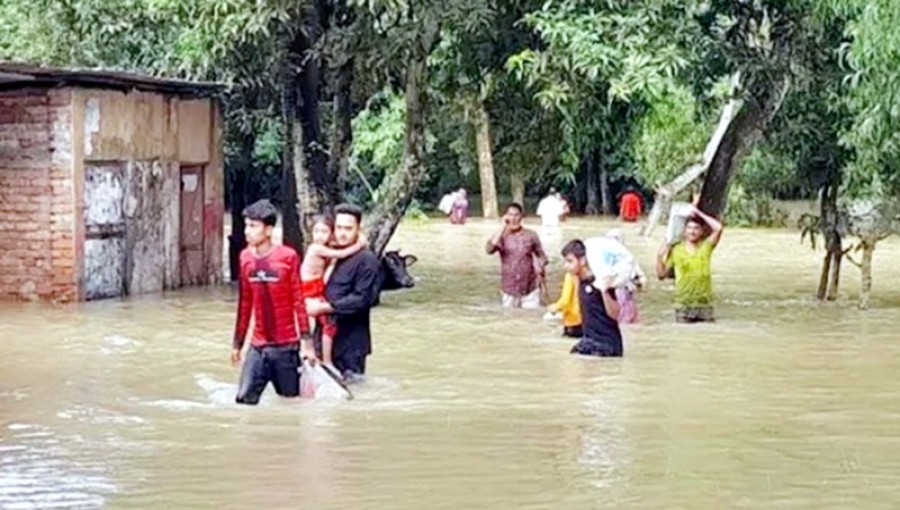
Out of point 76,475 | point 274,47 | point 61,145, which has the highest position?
point 274,47

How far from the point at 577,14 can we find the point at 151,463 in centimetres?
976

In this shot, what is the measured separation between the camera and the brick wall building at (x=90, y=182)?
20.7m

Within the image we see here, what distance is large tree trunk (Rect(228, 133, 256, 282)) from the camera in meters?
24.3

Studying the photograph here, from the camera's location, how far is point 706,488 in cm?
885

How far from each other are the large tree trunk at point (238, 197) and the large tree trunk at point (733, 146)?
662 centimetres

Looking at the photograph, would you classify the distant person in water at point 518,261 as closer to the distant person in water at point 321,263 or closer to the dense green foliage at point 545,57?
the dense green foliage at point 545,57

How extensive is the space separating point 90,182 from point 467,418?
1090 centimetres

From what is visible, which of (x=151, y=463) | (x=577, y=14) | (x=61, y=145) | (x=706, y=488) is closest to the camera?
(x=706, y=488)

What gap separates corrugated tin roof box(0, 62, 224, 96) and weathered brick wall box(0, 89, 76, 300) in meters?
0.33

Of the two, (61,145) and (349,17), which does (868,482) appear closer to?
(349,17)

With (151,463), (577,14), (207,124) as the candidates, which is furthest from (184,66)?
(151,463)

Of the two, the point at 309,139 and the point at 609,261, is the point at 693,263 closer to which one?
the point at 609,261

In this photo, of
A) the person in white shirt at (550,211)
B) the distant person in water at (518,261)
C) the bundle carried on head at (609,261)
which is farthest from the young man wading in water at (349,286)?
the person in white shirt at (550,211)

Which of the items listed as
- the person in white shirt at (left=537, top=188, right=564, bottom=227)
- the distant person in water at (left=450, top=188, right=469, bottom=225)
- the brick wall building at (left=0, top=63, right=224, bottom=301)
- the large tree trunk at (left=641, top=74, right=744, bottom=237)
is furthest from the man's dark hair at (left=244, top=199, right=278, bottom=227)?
the distant person in water at (left=450, top=188, right=469, bottom=225)
